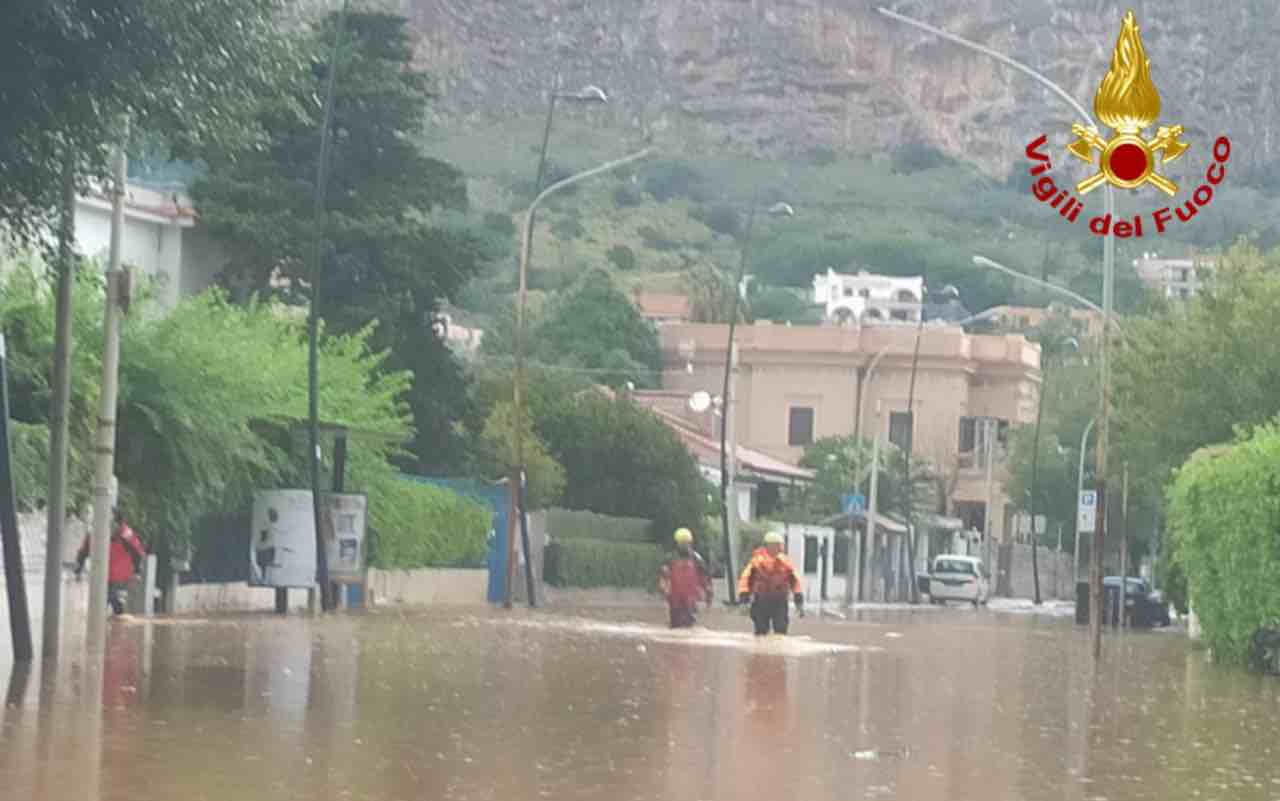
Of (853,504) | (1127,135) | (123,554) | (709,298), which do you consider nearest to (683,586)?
(123,554)

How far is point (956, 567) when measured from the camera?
90.3 m

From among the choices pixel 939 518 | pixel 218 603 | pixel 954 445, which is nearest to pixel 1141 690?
pixel 218 603

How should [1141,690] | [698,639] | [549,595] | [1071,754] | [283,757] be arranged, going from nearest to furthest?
[283,757], [1071,754], [1141,690], [698,639], [549,595]

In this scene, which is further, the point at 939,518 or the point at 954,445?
the point at 954,445

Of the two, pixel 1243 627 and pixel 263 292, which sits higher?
pixel 263 292

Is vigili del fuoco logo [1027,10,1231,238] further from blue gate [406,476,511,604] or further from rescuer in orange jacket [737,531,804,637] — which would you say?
blue gate [406,476,511,604]

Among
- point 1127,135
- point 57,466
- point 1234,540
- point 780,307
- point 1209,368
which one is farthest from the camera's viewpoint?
point 780,307

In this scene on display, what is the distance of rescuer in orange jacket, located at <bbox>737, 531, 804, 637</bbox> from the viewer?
40.4m

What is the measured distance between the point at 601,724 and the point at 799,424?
329 ft

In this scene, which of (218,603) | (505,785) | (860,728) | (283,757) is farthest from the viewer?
(218,603)

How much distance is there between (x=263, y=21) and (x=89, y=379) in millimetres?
16747

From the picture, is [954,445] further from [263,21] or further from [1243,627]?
[263,21]

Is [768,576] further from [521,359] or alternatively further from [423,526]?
[521,359]

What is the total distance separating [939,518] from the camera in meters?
115
